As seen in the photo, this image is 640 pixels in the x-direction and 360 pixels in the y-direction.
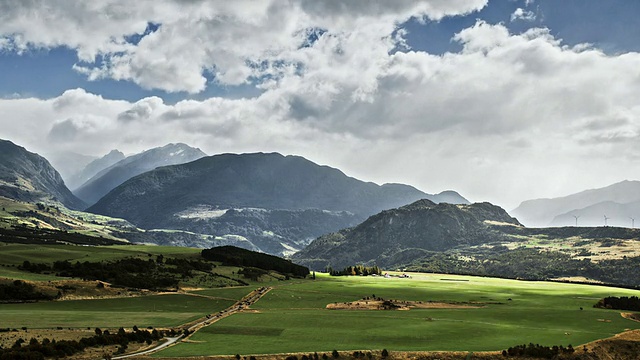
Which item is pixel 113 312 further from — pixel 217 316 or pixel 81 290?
pixel 81 290

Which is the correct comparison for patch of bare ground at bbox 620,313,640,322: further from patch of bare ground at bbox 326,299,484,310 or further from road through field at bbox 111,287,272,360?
road through field at bbox 111,287,272,360

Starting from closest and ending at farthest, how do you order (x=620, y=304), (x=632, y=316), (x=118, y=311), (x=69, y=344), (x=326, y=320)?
1. (x=69, y=344)
2. (x=326, y=320)
3. (x=632, y=316)
4. (x=118, y=311)
5. (x=620, y=304)

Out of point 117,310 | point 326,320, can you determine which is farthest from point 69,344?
point 117,310

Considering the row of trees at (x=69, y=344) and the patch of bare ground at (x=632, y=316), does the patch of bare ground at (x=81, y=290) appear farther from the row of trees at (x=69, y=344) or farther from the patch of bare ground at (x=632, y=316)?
the patch of bare ground at (x=632, y=316)

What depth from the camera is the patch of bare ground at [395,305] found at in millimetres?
148438

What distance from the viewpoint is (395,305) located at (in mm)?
149875

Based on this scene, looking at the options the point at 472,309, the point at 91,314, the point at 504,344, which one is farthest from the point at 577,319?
the point at 91,314

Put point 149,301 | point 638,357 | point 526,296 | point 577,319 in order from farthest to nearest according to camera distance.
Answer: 1. point 526,296
2. point 149,301
3. point 577,319
4. point 638,357

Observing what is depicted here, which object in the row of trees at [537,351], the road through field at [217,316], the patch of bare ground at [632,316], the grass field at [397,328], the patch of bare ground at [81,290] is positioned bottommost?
the patch of bare ground at [632,316]

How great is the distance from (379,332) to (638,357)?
48228 millimetres

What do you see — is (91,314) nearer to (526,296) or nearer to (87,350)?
(87,350)

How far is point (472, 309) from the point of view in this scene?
14162cm

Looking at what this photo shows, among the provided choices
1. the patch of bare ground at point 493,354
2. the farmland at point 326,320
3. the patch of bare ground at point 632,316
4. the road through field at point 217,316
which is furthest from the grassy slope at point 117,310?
the patch of bare ground at point 632,316

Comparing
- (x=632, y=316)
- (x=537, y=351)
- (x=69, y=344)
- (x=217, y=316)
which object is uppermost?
(x=69, y=344)
